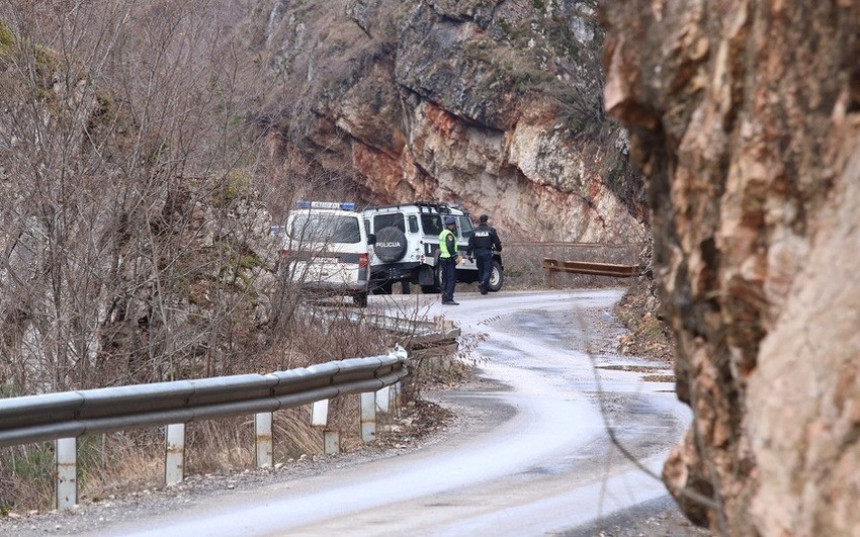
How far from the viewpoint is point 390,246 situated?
3278 centimetres

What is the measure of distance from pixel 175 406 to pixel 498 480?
2.36 m

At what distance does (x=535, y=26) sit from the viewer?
5156cm

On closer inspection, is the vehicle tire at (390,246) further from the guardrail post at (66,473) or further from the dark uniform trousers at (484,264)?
the guardrail post at (66,473)

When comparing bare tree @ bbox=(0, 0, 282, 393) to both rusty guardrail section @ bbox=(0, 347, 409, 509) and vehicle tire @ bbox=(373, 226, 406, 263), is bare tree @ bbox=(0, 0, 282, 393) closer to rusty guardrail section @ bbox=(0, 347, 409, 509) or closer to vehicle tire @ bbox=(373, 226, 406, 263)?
rusty guardrail section @ bbox=(0, 347, 409, 509)

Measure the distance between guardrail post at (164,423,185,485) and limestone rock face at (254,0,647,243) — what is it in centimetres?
3736

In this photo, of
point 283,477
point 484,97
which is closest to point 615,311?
point 283,477

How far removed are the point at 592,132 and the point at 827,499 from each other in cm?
4748

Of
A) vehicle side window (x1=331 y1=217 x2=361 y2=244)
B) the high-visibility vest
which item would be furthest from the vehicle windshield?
the high-visibility vest

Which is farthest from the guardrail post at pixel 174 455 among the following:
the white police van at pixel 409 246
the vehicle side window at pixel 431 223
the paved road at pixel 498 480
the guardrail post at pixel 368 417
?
the vehicle side window at pixel 431 223

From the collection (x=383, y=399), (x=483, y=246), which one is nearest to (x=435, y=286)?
(x=483, y=246)

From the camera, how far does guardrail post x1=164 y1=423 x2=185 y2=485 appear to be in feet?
31.1

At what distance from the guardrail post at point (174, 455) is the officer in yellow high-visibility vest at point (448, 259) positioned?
1891cm

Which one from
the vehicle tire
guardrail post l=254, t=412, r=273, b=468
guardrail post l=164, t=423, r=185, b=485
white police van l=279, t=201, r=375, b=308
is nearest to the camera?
guardrail post l=164, t=423, r=185, b=485

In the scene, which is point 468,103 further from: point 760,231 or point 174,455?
point 760,231
